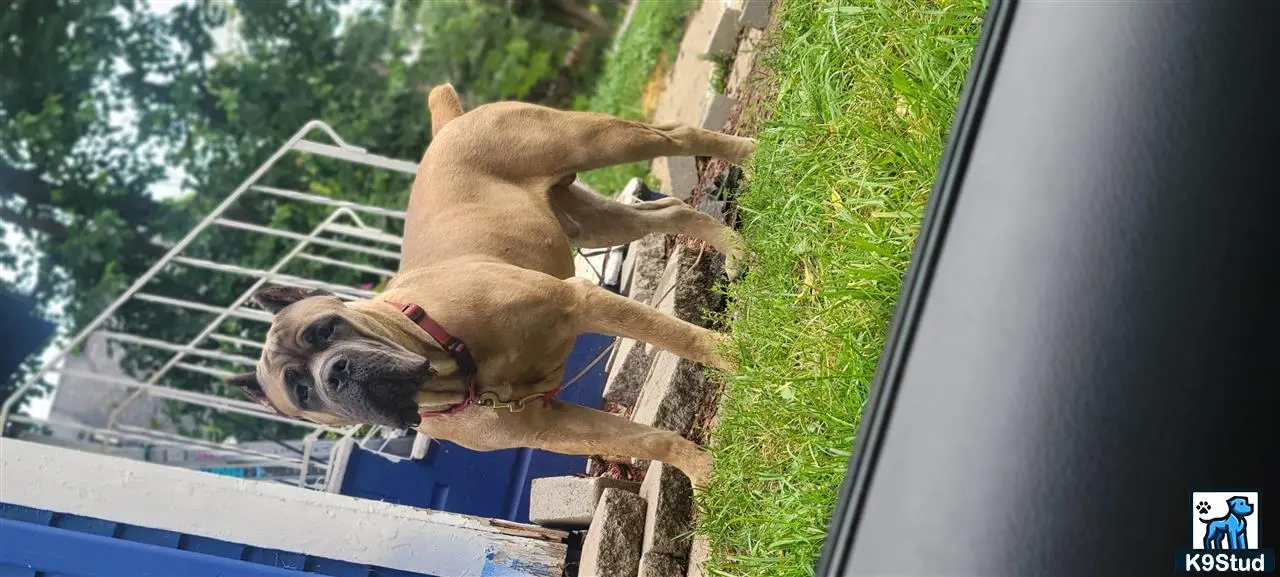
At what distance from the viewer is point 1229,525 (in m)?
1.30

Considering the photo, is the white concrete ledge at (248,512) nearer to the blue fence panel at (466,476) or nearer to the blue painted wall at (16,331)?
the blue painted wall at (16,331)

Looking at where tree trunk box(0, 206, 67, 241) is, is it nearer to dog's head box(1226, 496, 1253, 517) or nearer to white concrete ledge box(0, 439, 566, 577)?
white concrete ledge box(0, 439, 566, 577)

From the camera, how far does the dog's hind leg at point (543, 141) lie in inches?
165

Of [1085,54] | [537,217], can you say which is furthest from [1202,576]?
[537,217]

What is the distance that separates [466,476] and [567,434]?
6.29 feet

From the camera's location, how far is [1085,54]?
156 cm

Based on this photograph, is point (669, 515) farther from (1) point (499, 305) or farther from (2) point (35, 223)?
(2) point (35, 223)

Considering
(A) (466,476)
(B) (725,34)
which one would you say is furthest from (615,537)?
(B) (725,34)

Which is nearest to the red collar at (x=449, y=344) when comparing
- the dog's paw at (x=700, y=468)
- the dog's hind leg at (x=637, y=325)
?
the dog's hind leg at (x=637, y=325)

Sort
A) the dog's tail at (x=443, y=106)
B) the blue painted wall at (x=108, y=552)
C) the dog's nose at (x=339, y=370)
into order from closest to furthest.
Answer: the dog's nose at (x=339, y=370)
the blue painted wall at (x=108, y=552)
the dog's tail at (x=443, y=106)

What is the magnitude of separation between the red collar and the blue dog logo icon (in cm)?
241

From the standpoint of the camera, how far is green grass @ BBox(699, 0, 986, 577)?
2994 mm

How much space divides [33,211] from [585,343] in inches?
365

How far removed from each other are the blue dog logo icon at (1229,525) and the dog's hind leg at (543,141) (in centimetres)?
320
